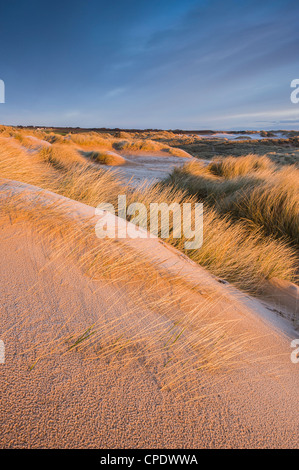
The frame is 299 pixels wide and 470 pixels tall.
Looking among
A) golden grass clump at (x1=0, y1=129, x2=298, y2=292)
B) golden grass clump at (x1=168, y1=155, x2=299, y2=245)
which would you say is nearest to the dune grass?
golden grass clump at (x1=0, y1=129, x2=298, y2=292)

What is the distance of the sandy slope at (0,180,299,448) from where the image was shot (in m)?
0.78

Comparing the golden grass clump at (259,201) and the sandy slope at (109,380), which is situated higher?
the golden grass clump at (259,201)

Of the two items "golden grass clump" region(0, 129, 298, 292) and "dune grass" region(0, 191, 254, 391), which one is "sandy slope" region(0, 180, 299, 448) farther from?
"golden grass clump" region(0, 129, 298, 292)

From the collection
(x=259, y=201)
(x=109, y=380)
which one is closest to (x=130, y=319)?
(x=109, y=380)

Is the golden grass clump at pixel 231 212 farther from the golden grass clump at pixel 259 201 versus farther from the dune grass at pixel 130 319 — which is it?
the dune grass at pixel 130 319

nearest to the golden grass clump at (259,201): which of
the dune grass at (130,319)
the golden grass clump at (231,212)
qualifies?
the golden grass clump at (231,212)

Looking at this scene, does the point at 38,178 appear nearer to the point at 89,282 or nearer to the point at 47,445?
the point at 89,282

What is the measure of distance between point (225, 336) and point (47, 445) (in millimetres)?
1023

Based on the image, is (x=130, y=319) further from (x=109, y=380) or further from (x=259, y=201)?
(x=259, y=201)

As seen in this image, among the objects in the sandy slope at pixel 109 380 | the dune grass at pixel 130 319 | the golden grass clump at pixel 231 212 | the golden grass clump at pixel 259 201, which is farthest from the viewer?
the golden grass clump at pixel 259 201

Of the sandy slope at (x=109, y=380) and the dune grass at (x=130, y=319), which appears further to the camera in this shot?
the dune grass at (x=130, y=319)

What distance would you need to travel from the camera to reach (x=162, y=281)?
1752 millimetres

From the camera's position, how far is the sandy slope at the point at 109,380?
0.78m
